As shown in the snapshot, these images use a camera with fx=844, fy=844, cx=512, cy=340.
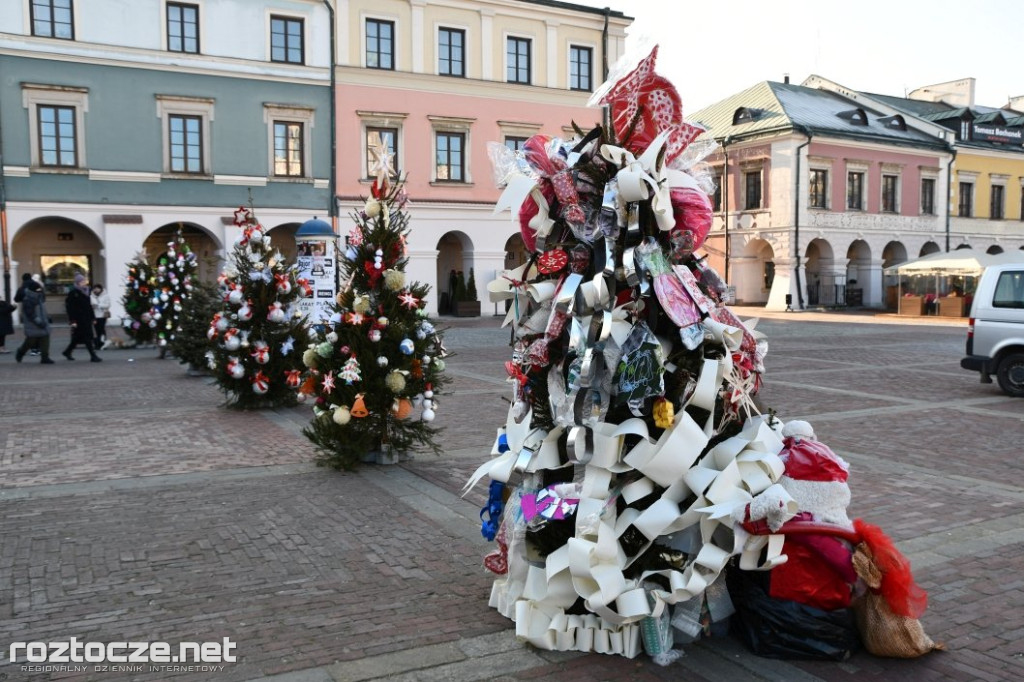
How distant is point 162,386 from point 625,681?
12.2 metres

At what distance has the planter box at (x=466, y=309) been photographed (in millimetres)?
33312

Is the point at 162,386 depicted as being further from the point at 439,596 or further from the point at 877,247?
the point at 877,247

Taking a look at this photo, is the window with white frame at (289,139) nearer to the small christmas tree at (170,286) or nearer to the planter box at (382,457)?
the small christmas tree at (170,286)

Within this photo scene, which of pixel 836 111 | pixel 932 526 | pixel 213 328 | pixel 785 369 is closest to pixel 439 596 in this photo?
pixel 932 526

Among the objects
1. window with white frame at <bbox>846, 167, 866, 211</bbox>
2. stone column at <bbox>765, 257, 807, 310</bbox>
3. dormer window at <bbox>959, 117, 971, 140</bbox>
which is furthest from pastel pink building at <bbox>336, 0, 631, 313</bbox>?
dormer window at <bbox>959, 117, 971, 140</bbox>

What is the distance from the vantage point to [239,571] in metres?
5.16

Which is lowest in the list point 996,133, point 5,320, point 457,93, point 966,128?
point 5,320

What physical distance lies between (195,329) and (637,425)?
12.2 m

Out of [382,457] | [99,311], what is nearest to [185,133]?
[99,311]

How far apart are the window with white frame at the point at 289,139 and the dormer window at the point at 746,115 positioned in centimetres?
2143

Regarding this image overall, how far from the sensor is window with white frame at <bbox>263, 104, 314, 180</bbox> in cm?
3011

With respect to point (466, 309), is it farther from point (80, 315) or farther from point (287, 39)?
point (80, 315)

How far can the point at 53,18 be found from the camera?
26672 millimetres

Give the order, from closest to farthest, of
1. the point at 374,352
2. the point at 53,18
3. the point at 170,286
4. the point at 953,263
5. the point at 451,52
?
the point at 374,352 < the point at 170,286 < the point at 53,18 < the point at 451,52 < the point at 953,263
